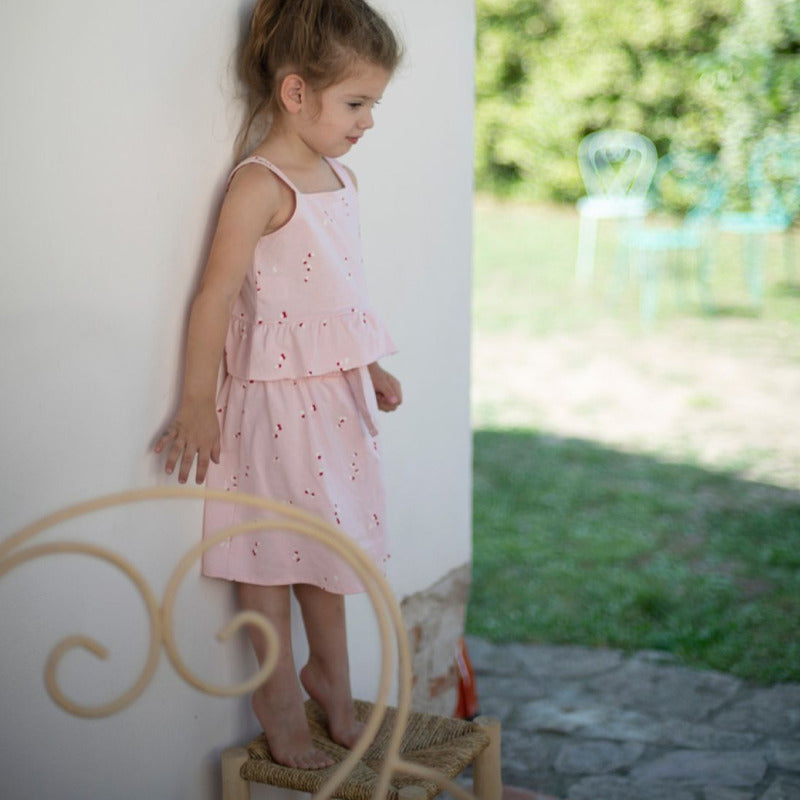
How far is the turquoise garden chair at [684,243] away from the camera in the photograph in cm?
725

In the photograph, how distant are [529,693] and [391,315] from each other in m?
1.09

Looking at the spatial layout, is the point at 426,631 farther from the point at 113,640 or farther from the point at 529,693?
the point at 113,640

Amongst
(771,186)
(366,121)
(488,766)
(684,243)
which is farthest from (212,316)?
(771,186)

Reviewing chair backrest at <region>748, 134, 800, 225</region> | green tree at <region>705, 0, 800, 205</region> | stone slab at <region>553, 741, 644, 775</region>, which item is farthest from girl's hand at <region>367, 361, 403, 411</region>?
green tree at <region>705, 0, 800, 205</region>

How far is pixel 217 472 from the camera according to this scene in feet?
5.33

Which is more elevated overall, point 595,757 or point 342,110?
point 342,110

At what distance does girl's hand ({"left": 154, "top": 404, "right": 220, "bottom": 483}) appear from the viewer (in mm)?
1485

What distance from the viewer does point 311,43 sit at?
4.98ft

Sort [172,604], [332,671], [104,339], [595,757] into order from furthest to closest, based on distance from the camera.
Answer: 1. [595,757]
2. [332,671]
3. [104,339]
4. [172,604]

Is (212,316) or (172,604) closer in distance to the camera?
(172,604)

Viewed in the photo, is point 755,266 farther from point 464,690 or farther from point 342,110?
point 342,110

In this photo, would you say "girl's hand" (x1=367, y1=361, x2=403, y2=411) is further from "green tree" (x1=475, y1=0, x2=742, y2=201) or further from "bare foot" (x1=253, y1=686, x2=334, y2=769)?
"green tree" (x1=475, y1=0, x2=742, y2=201)

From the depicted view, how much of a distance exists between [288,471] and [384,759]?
0.39m

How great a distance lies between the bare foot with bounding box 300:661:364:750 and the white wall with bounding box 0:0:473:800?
0.10 meters
